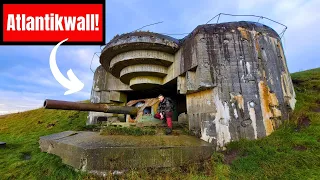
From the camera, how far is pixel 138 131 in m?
6.27

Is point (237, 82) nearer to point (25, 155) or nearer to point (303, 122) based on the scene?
point (303, 122)

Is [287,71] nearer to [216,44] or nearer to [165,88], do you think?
[216,44]

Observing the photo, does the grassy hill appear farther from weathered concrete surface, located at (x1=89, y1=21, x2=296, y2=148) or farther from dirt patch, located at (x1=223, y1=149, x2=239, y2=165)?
weathered concrete surface, located at (x1=89, y1=21, x2=296, y2=148)

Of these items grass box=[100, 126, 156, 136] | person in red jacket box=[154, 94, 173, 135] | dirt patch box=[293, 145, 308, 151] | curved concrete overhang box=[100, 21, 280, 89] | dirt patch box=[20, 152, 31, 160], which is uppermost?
curved concrete overhang box=[100, 21, 280, 89]

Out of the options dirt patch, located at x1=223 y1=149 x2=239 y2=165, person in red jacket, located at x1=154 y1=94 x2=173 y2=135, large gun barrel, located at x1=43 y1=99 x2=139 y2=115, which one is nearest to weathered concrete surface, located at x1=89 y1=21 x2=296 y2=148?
dirt patch, located at x1=223 y1=149 x2=239 y2=165

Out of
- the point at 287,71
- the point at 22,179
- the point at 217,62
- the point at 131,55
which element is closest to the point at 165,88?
the point at 131,55

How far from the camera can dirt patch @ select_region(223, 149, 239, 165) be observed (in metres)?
5.47

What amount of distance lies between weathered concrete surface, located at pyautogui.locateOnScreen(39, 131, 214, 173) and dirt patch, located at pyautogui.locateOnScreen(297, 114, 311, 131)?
112 inches

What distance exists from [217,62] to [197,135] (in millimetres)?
2635

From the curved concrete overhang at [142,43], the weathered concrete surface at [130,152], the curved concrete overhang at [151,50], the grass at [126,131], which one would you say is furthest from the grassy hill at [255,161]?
the curved concrete overhang at [142,43]

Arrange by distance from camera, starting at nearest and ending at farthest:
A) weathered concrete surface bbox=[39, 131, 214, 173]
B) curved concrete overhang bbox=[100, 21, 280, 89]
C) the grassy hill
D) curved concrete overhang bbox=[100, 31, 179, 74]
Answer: the grassy hill < weathered concrete surface bbox=[39, 131, 214, 173] < curved concrete overhang bbox=[100, 21, 280, 89] < curved concrete overhang bbox=[100, 31, 179, 74]

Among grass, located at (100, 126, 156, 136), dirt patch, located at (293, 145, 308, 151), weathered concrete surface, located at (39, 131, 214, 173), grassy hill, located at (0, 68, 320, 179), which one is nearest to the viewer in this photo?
grassy hill, located at (0, 68, 320, 179)

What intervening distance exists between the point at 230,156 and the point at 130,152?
2905 millimetres

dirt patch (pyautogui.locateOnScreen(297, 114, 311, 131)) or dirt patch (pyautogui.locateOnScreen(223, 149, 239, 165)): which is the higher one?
dirt patch (pyautogui.locateOnScreen(297, 114, 311, 131))
